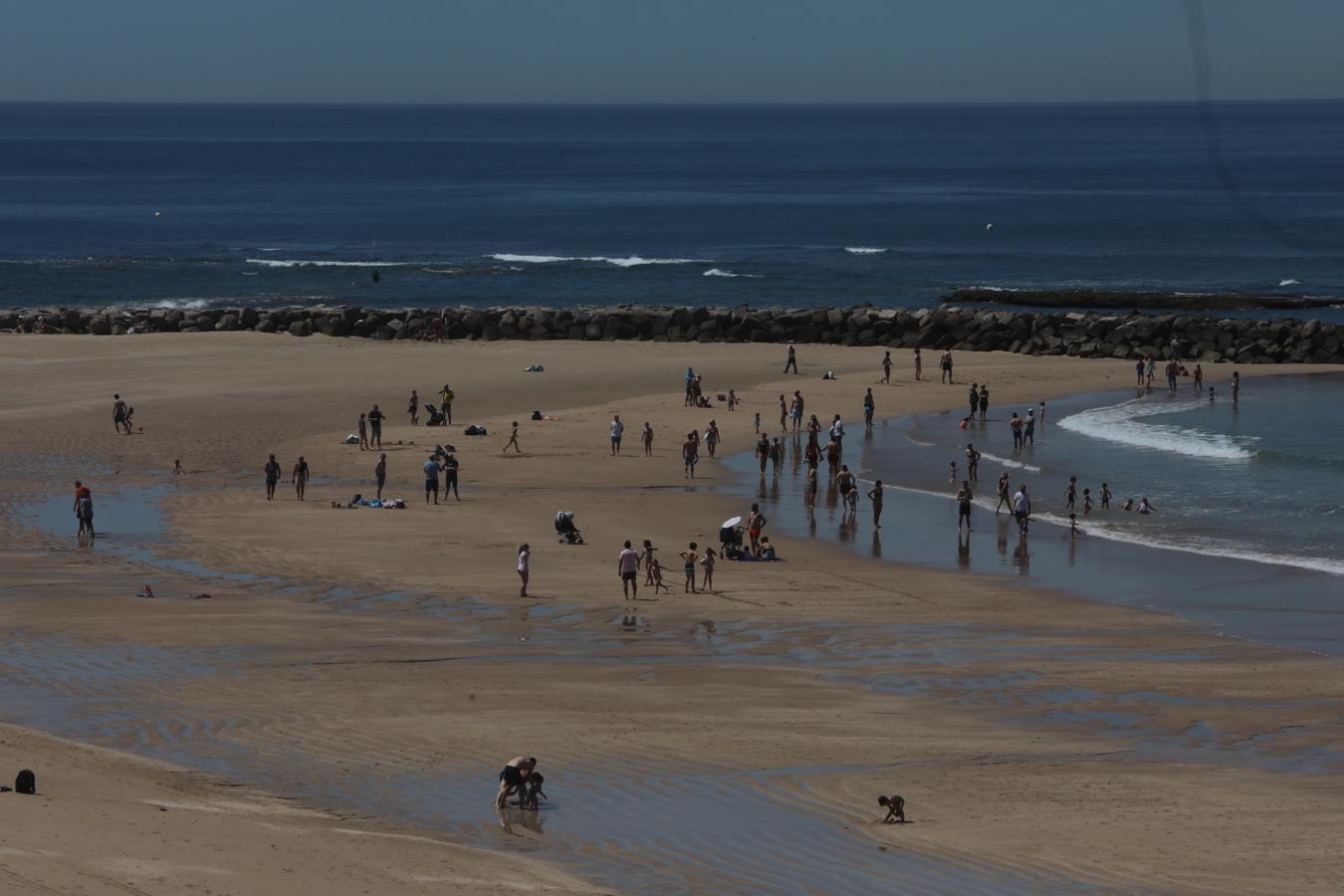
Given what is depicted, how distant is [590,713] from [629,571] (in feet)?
16.8

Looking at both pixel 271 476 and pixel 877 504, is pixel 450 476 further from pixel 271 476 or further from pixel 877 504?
pixel 877 504

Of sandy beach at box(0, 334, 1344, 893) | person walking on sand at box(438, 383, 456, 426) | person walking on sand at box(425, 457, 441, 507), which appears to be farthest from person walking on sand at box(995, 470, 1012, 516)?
person walking on sand at box(438, 383, 456, 426)

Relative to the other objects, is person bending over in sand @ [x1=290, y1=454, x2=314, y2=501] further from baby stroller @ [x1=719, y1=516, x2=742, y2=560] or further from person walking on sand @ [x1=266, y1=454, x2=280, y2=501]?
baby stroller @ [x1=719, y1=516, x2=742, y2=560]

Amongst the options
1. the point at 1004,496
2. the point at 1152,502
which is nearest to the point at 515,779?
the point at 1004,496

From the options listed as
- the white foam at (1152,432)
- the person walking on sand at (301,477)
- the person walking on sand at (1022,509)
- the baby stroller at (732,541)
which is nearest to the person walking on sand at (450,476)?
the person walking on sand at (301,477)

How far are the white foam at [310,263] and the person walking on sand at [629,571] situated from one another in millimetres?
60695

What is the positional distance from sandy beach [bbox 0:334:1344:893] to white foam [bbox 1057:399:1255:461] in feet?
35.5

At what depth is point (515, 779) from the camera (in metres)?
13.6

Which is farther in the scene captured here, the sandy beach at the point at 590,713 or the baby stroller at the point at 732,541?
the baby stroller at the point at 732,541

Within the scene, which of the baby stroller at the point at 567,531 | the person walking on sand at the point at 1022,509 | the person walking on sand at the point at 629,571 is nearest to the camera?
the person walking on sand at the point at 629,571

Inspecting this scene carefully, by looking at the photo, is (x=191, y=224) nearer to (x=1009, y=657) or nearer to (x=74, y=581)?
(x=74, y=581)

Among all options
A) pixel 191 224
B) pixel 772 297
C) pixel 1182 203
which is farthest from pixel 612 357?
pixel 1182 203

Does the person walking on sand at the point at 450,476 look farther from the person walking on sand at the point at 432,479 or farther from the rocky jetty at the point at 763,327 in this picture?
the rocky jetty at the point at 763,327

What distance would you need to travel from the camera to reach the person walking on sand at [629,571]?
2133 cm
